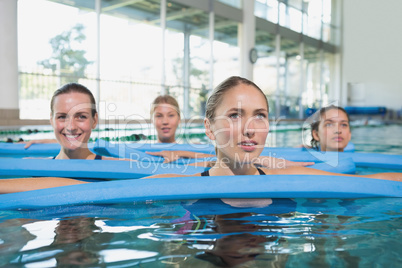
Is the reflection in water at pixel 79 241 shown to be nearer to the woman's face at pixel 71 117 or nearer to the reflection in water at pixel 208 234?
the reflection in water at pixel 208 234

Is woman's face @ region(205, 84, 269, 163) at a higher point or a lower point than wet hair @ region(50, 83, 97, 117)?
lower

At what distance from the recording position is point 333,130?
10.7 ft

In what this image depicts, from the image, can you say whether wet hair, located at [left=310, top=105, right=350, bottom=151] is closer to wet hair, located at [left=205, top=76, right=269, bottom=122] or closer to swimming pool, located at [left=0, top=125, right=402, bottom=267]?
swimming pool, located at [left=0, top=125, right=402, bottom=267]

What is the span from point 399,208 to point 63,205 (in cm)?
157

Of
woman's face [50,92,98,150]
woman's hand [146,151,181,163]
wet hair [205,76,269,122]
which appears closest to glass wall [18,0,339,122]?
woman's hand [146,151,181,163]

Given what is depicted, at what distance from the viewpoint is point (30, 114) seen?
8.45 metres

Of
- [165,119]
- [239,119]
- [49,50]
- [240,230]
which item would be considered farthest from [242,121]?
[49,50]

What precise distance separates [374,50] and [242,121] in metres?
15.7

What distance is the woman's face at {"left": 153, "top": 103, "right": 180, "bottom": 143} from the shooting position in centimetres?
383

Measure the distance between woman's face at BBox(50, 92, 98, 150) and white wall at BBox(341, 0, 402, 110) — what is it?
37.5ft

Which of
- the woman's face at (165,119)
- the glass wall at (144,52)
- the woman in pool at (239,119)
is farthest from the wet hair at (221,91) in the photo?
the glass wall at (144,52)

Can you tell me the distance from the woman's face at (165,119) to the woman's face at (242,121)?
2222mm

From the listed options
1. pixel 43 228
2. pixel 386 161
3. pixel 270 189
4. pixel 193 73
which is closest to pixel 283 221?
pixel 270 189

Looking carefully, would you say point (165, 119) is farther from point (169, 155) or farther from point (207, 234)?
point (207, 234)
